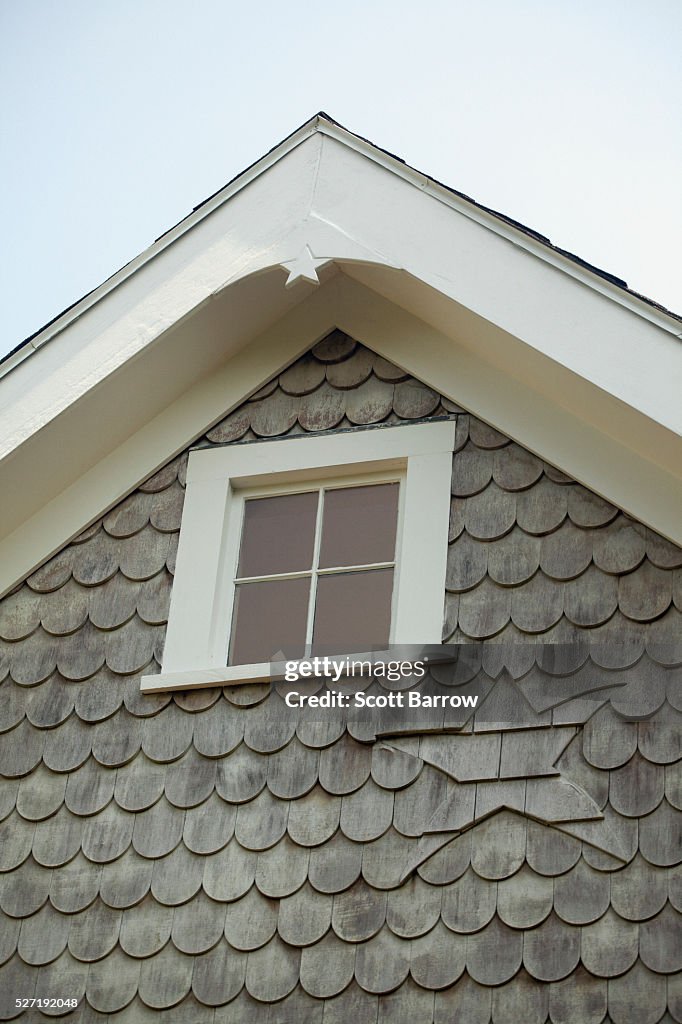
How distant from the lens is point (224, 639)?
5.23 meters

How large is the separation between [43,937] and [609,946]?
1.93 m

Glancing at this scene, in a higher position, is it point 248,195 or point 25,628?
point 248,195

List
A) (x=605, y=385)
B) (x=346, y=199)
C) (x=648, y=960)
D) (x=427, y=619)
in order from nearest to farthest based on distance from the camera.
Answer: (x=648, y=960)
(x=605, y=385)
(x=427, y=619)
(x=346, y=199)

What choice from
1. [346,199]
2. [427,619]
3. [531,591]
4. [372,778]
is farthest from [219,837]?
[346,199]

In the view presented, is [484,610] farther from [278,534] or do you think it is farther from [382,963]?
[382,963]

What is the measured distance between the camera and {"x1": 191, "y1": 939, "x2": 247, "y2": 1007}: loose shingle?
4.58 meters

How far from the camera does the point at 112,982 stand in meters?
4.72

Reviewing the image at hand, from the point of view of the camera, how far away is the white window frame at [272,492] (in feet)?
16.6

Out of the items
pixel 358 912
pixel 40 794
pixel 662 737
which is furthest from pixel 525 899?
pixel 40 794

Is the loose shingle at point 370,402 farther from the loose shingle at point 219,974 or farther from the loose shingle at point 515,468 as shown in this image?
the loose shingle at point 219,974

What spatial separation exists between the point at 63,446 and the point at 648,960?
9.48 ft

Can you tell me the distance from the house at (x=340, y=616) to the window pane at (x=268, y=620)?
0.01 meters

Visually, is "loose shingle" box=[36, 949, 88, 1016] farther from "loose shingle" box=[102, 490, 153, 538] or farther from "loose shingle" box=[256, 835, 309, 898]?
"loose shingle" box=[102, 490, 153, 538]

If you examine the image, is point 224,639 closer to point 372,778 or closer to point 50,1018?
point 372,778
